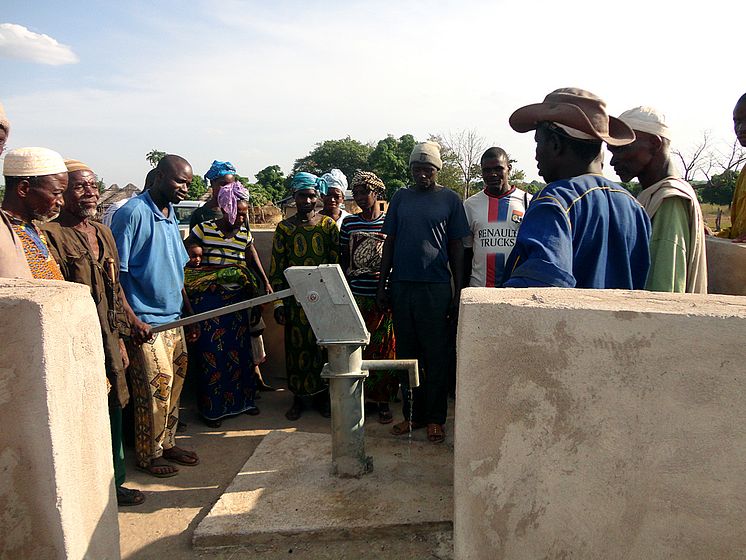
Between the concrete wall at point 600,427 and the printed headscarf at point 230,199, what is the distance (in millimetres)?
2605

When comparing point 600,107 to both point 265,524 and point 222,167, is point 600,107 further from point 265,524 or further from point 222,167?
point 222,167

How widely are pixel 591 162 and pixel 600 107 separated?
177mm

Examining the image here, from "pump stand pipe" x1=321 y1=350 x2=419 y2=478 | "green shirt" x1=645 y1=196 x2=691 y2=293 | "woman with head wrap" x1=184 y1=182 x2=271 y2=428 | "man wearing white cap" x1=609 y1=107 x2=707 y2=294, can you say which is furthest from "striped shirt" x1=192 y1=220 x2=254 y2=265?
"green shirt" x1=645 y1=196 x2=691 y2=293

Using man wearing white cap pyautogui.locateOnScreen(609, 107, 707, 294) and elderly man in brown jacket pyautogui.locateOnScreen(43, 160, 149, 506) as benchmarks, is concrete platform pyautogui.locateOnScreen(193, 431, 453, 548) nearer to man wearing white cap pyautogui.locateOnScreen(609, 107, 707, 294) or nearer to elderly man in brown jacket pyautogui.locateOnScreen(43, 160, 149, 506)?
elderly man in brown jacket pyautogui.locateOnScreen(43, 160, 149, 506)

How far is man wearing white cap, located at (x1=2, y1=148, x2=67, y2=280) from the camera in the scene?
2154 millimetres

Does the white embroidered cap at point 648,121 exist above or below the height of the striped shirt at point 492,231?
above

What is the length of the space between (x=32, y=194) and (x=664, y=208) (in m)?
2.53

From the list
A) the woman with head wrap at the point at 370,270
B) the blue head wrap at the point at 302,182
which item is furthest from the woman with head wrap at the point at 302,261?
the woman with head wrap at the point at 370,270

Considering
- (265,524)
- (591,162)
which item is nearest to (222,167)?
(265,524)

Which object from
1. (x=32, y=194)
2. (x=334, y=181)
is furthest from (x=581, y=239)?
(x=334, y=181)

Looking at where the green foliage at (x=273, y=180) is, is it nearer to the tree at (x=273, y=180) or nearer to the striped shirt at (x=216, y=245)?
the tree at (x=273, y=180)

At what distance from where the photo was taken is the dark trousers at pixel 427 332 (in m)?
3.35

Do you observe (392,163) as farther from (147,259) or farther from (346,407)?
(346,407)

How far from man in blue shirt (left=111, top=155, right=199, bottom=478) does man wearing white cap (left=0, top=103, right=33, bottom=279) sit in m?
0.82
